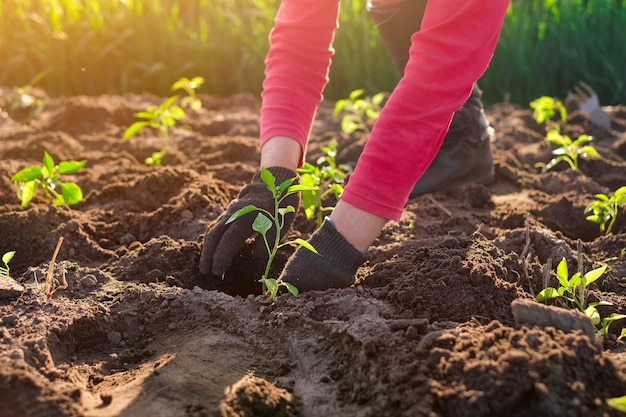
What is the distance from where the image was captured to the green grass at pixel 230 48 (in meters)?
4.94

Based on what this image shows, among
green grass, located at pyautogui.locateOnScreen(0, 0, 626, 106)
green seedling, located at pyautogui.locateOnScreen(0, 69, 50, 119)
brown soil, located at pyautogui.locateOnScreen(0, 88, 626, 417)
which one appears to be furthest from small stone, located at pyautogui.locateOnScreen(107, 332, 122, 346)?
green grass, located at pyautogui.locateOnScreen(0, 0, 626, 106)

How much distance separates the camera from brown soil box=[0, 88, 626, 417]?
4.83 ft

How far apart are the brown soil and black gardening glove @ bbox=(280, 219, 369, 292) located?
58mm

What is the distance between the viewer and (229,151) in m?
3.52

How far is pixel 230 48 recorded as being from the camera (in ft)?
17.1

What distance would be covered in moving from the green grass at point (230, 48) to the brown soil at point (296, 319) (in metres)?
2.05

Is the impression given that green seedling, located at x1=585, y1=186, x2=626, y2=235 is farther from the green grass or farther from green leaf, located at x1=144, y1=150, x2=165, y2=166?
the green grass

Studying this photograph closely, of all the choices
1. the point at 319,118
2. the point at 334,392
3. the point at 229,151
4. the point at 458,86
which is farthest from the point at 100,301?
the point at 319,118

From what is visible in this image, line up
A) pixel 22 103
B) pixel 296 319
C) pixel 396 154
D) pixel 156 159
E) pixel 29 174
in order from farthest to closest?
1. pixel 22 103
2. pixel 156 159
3. pixel 29 174
4. pixel 396 154
5. pixel 296 319

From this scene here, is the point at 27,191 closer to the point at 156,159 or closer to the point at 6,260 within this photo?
the point at 6,260

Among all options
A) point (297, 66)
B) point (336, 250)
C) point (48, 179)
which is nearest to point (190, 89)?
point (48, 179)

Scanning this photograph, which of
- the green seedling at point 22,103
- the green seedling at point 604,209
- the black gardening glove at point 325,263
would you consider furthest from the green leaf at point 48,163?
the green seedling at point 604,209

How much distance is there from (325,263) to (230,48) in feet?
11.6

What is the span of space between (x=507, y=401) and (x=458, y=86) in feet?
2.87
